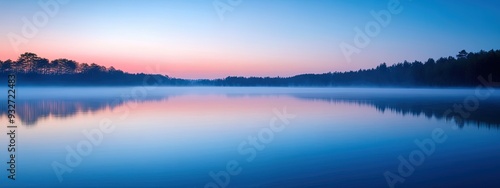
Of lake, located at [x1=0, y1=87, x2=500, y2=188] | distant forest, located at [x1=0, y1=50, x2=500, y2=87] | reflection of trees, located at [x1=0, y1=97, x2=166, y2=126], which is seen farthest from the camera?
distant forest, located at [x1=0, y1=50, x2=500, y2=87]

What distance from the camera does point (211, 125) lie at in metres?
15.1

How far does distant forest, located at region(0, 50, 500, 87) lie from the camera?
67.1m

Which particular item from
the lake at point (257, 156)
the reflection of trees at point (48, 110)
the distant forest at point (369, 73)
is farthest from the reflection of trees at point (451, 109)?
the distant forest at point (369, 73)

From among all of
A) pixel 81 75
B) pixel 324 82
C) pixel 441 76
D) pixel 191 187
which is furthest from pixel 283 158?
pixel 324 82

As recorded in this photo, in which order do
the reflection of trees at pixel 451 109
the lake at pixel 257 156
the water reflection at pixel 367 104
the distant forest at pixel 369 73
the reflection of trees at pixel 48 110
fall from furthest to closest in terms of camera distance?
the distant forest at pixel 369 73 → the water reflection at pixel 367 104 → the reflection of trees at pixel 48 110 → the reflection of trees at pixel 451 109 → the lake at pixel 257 156

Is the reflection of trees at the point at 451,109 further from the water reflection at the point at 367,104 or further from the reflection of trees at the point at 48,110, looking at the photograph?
the reflection of trees at the point at 48,110

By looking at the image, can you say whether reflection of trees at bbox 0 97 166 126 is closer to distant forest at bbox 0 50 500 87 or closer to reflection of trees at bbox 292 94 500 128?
reflection of trees at bbox 292 94 500 128

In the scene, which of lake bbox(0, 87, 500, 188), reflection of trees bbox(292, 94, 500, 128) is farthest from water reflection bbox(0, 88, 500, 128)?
lake bbox(0, 87, 500, 188)

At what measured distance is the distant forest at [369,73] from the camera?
67125 millimetres

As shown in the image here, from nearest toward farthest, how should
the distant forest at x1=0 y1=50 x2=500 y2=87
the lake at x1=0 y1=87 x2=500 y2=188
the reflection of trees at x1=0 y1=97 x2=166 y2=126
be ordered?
the lake at x1=0 y1=87 x2=500 y2=188
the reflection of trees at x1=0 y1=97 x2=166 y2=126
the distant forest at x1=0 y1=50 x2=500 y2=87

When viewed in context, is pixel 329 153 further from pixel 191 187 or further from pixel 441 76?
pixel 441 76

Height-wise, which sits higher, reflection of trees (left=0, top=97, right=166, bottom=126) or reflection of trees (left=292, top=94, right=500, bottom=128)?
reflection of trees (left=292, top=94, right=500, bottom=128)

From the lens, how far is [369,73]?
464ft

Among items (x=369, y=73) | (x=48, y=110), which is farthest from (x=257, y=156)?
(x=369, y=73)
